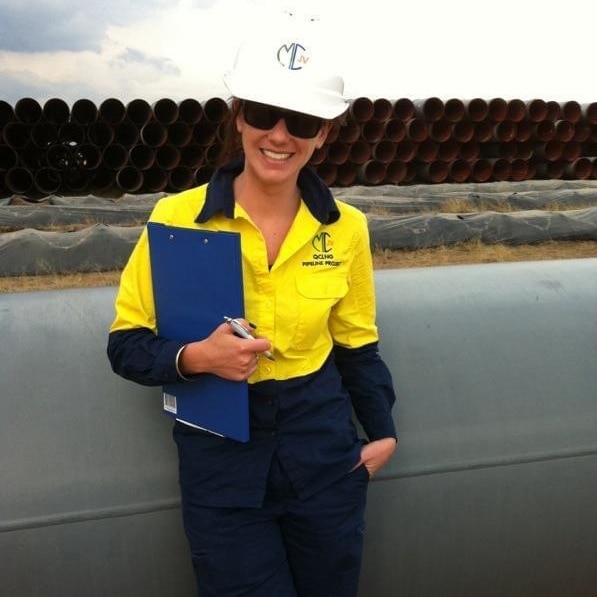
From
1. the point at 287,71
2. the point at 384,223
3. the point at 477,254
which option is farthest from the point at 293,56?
the point at 477,254

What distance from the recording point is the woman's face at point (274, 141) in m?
1.09

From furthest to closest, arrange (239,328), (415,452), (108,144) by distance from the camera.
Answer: (108,144)
(415,452)
(239,328)

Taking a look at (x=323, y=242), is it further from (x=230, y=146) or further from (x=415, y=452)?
(x=415, y=452)

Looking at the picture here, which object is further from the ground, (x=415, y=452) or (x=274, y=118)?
(x=274, y=118)

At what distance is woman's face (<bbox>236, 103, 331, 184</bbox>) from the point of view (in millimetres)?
1090

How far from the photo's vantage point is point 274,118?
1090 mm

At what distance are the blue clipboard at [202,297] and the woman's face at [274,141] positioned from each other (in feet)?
0.45

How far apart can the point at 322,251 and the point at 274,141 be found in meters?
0.20

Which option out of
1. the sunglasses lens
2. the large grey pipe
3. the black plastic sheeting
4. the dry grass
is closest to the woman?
the sunglasses lens

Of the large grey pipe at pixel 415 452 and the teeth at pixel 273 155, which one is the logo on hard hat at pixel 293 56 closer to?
the teeth at pixel 273 155

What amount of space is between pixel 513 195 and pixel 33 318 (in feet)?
21.4

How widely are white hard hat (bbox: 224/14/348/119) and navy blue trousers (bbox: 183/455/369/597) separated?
0.56m

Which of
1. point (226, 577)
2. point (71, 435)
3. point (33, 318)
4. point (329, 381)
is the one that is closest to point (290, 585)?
point (226, 577)

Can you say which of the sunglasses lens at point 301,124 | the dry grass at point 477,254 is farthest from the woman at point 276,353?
the dry grass at point 477,254
